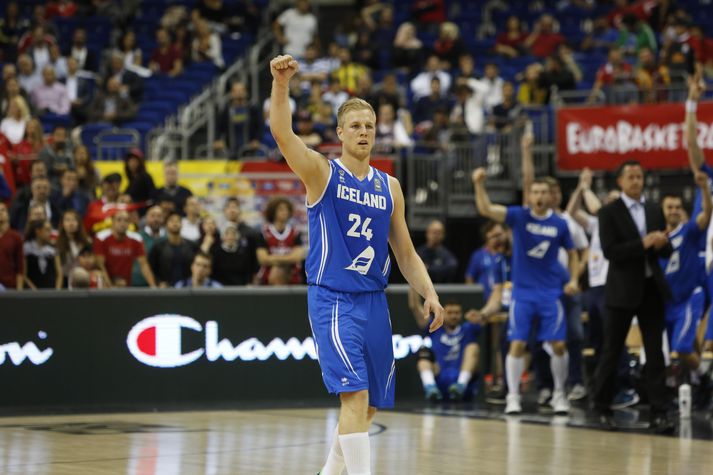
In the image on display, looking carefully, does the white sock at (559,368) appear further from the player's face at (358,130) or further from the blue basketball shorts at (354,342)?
the player's face at (358,130)

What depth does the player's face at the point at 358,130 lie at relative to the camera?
7.19 m

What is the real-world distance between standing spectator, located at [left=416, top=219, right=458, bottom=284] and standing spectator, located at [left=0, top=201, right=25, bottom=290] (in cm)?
489

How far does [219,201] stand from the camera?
17.7 meters

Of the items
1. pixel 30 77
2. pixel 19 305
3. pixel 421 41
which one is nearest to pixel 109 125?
pixel 30 77

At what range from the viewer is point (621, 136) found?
18.3m

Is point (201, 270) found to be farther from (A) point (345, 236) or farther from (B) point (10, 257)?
(A) point (345, 236)

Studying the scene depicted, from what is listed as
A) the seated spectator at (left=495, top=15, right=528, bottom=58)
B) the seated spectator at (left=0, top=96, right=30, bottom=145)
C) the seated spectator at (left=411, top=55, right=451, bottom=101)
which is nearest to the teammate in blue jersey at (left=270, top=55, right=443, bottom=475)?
the seated spectator at (left=0, top=96, right=30, bottom=145)

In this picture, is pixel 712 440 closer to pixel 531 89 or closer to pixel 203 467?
pixel 203 467

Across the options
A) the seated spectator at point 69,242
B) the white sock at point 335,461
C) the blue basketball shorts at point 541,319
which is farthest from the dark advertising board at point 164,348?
the white sock at point 335,461

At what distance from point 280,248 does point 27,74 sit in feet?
26.3

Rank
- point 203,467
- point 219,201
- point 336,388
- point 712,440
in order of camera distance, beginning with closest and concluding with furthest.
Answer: point 336,388 → point 203,467 → point 712,440 → point 219,201

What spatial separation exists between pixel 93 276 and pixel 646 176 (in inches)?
334

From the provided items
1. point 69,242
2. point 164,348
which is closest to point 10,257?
point 69,242

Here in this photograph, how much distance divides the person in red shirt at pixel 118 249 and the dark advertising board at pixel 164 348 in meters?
1.18
